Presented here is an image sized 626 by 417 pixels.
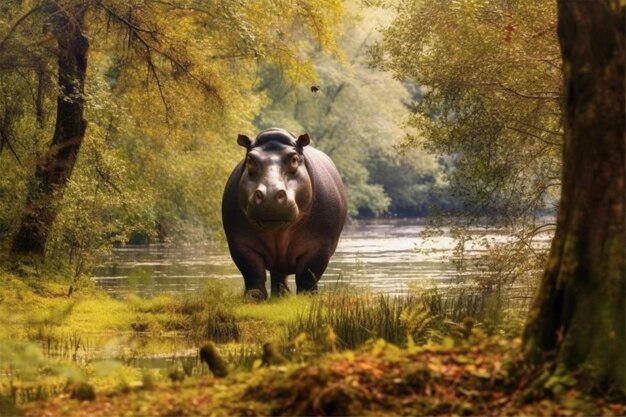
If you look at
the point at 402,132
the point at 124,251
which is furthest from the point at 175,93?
the point at 402,132

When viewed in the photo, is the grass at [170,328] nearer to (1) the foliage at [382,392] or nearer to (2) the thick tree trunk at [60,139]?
(1) the foliage at [382,392]

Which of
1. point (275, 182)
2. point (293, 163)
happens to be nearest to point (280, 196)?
point (275, 182)

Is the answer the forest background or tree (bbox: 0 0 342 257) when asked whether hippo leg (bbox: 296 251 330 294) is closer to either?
the forest background

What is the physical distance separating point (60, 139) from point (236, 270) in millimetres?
8291

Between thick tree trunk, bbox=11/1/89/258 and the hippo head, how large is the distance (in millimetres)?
2202

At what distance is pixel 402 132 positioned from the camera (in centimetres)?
5284

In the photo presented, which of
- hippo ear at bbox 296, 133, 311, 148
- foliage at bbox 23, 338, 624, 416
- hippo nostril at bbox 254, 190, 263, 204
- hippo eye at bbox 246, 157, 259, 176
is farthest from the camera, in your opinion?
hippo ear at bbox 296, 133, 311, 148

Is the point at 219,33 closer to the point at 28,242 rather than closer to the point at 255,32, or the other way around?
the point at 255,32

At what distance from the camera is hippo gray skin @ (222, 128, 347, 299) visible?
1466 centimetres

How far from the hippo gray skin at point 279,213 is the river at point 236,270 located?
49 centimetres

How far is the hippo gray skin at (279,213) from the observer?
1466cm

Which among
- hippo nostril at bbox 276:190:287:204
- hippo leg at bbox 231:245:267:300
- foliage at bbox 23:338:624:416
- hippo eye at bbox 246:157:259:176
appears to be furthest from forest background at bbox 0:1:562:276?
foliage at bbox 23:338:624:416

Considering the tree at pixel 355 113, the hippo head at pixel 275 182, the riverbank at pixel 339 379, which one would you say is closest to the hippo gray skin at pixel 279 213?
the hippo head at pixel 275 182

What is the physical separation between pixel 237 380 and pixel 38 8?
29.9ft
